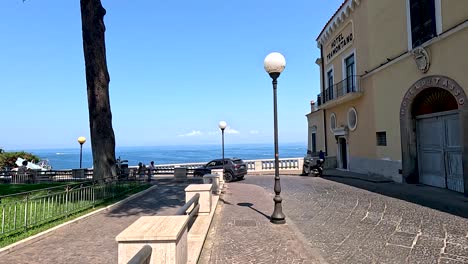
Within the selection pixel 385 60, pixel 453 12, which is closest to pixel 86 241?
pixel 453 12

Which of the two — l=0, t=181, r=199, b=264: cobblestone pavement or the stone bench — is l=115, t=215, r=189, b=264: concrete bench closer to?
the stone bench

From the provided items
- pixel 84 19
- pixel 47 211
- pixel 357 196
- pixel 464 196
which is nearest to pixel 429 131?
pixel 464 196

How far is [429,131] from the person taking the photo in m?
13.7

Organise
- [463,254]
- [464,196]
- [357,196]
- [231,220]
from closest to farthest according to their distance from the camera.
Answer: [463,254]
[231,220]
[464,196]
[357,196]

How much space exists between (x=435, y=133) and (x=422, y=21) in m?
4.87

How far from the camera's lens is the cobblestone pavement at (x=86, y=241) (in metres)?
5.68

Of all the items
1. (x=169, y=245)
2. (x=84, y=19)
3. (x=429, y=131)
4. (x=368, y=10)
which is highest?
(x=368, y=10)

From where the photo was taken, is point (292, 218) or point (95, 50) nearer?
point (292, 218)

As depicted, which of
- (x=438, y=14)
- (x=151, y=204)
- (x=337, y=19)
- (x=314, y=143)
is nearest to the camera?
(x=151, y=204)

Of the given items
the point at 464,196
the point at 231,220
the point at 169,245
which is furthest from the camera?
the point at 464,196

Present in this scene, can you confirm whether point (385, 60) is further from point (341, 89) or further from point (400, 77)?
point (341, 89)

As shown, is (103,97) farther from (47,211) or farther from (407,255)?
(407,255)

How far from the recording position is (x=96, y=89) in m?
13.9

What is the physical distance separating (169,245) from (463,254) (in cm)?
519
